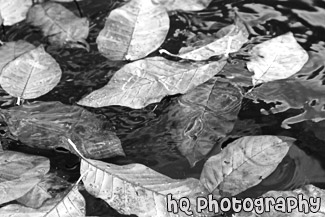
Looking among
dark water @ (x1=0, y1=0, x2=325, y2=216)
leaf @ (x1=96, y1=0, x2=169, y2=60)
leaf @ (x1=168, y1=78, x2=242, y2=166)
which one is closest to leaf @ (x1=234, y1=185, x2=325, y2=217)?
dark water @ (x1=0, y1=0, x2=325, y2=216)

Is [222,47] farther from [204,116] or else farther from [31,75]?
[31,75]

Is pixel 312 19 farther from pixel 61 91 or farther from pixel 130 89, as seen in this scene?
pixel 61 91

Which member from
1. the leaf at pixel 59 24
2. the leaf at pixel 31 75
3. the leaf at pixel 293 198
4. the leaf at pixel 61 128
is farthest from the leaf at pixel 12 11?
the leaf at pixel 293 198

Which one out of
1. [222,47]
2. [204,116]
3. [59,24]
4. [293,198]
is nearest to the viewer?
[293,198]

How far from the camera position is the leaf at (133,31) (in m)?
1.12

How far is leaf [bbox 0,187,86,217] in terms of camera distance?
2.85 feet

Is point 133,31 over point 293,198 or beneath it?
over

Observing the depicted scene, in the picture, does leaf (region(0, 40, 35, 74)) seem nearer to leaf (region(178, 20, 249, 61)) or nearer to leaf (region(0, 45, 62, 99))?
leaf (region(0, 45, 62, 99))

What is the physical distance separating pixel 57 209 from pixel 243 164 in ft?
0.93

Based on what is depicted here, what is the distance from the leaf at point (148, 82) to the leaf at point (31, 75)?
0.08 meters

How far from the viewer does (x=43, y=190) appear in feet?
2.99

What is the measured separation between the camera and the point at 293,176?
2.97 ft

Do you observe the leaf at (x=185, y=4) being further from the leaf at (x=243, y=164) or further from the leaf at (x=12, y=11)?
the leaf at (x=243, y=164)

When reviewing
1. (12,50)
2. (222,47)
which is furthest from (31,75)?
(222,47)
